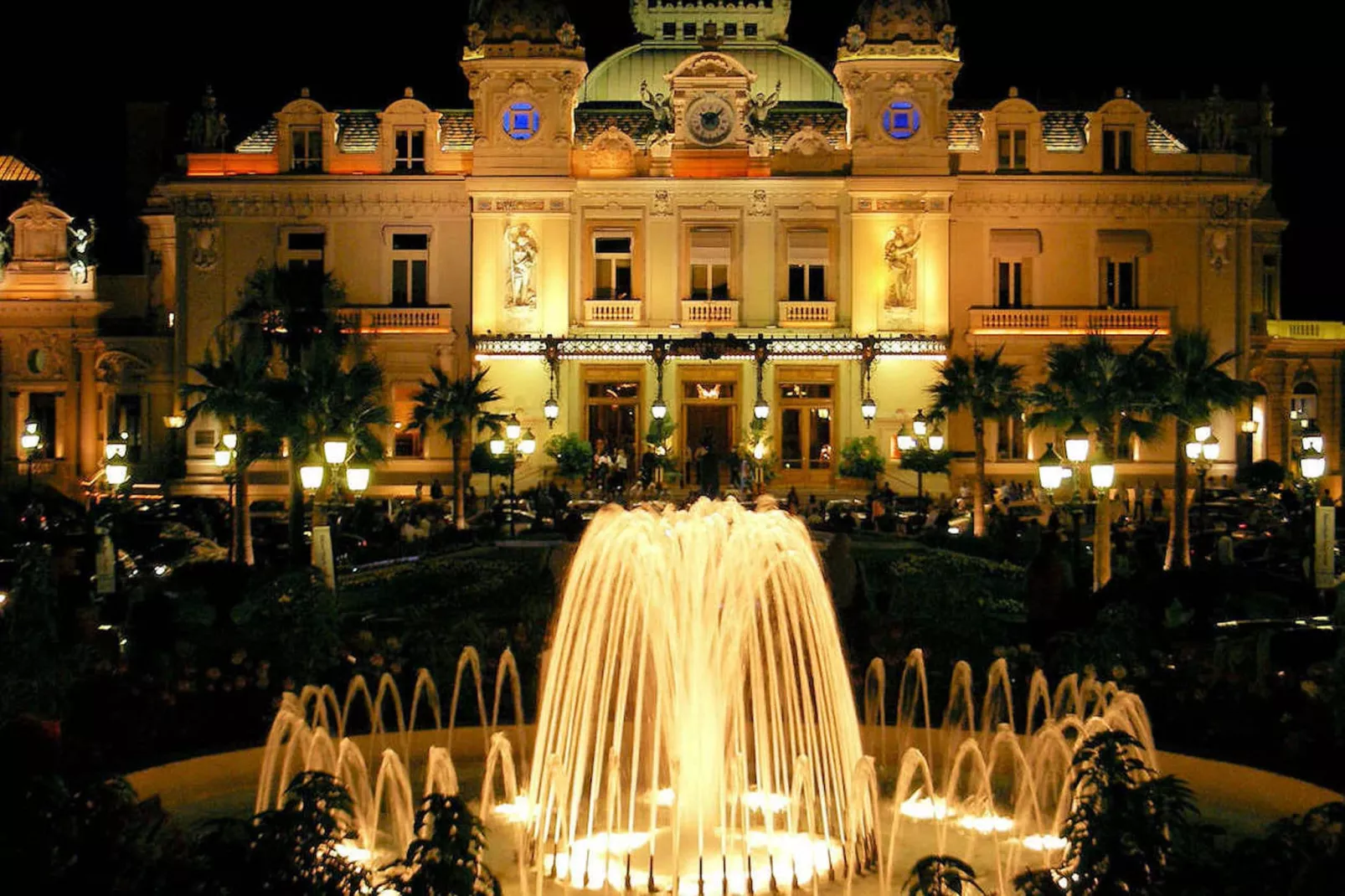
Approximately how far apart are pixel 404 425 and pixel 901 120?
16695mm

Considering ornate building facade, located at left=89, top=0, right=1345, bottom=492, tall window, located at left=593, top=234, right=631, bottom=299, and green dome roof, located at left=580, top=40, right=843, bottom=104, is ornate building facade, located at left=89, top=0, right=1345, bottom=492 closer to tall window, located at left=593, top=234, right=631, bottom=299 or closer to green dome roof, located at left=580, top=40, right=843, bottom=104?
tall window, located at left=593, top=234, right=631, bottom=299

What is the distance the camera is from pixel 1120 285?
168 ft

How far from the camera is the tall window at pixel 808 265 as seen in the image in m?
50.2

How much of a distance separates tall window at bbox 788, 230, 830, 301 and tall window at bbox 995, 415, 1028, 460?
21.4 ft

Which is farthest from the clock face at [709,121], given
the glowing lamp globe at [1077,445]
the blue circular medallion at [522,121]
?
the glowing lamp globe at [1077,445]

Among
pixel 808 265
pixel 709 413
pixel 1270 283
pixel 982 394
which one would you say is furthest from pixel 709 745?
pixel 1270 283

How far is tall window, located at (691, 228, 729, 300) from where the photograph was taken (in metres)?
50.2

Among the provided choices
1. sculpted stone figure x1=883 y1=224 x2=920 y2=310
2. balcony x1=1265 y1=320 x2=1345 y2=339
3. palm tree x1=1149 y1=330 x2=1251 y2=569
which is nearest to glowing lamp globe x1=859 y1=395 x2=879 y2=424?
sculpted stone figure x1=883 y1=224 x2=920 y2=310

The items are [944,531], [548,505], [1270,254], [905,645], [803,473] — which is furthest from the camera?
[1270,254]

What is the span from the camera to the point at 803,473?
163 feet

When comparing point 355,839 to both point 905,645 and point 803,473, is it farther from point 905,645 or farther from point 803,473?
point 803,473

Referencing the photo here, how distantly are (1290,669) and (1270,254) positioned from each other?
4296 centimetres

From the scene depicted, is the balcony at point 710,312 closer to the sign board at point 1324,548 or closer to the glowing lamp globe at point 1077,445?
the sign board at point 1324,548

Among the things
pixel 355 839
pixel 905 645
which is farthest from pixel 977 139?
pixel 355 839
